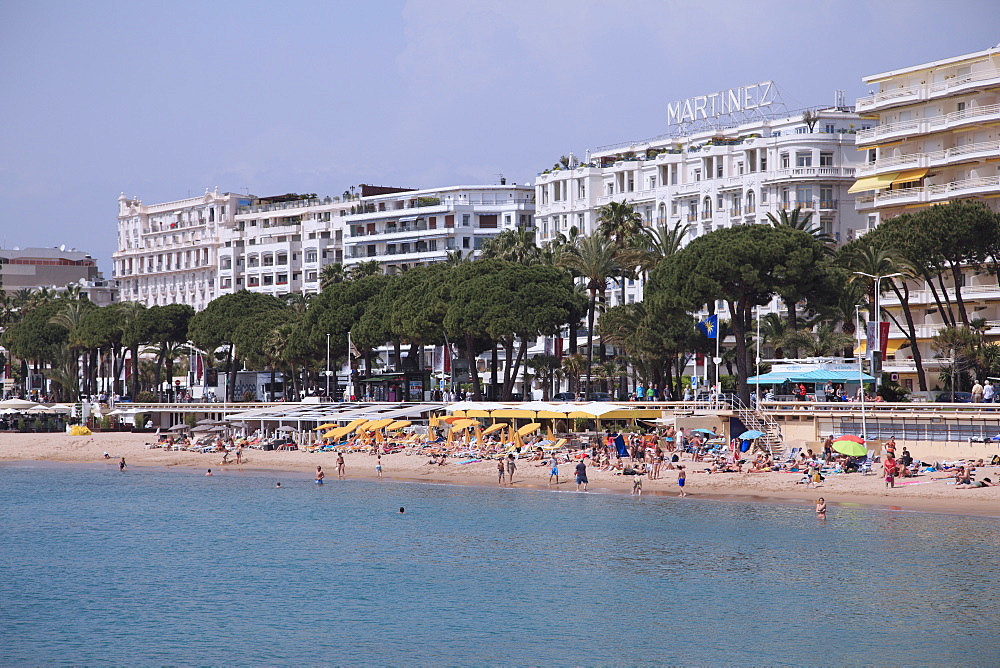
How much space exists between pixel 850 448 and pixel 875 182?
35.8 metres

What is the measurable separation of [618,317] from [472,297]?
9.61 meters

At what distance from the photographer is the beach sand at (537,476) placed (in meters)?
46.1

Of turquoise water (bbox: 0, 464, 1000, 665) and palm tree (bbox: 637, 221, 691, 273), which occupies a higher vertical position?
palm tree (bbox: 637, 221, 691, 273)

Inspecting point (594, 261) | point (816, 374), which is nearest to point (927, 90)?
point (594, 261)

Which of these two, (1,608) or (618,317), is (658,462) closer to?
(618,317)

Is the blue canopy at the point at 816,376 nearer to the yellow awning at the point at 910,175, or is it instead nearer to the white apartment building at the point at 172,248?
the yellow awning at the point at 910,175

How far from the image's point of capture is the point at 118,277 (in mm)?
170500

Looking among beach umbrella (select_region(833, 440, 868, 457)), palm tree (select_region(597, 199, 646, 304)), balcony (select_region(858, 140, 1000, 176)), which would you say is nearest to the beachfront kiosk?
beach umbrella (select_region(833, 440, 868, 457))

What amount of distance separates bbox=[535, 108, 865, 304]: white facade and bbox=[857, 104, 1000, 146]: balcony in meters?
12.1

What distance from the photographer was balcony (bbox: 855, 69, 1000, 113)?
73062 mm

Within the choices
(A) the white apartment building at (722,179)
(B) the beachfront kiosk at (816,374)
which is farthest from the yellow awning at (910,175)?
(B) the beachfront kiosk at (816,374)

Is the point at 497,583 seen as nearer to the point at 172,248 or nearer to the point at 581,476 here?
the point at 581,476

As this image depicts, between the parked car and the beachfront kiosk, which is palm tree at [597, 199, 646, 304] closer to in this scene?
the beachfront kiosk

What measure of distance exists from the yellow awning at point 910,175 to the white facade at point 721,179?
14151 mm
